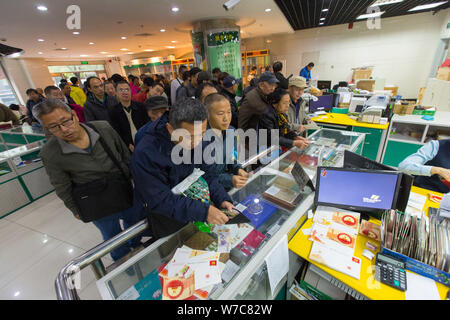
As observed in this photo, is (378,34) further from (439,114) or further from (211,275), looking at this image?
(211,275)

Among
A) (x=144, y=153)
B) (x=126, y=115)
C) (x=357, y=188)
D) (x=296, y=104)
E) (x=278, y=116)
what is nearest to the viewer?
(x=144, y=153)

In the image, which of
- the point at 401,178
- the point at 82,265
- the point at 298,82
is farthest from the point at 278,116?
Result: the point at 82,265

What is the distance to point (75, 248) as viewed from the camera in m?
2.45

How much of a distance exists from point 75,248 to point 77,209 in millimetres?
1224

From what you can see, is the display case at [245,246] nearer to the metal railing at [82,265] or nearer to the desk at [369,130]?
the metal railing at [82,265]

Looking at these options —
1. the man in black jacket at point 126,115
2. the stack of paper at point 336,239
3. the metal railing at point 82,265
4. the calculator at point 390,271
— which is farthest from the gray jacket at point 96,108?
the calculator at point 390,271

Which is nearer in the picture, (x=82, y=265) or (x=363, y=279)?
(x=82, y=265)

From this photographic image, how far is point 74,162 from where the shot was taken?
5.04ft

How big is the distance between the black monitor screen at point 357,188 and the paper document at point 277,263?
54 centimetres

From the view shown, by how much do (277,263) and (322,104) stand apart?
4.63 metres

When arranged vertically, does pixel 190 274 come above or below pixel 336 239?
above

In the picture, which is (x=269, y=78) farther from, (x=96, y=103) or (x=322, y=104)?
(x=322, y=104)
